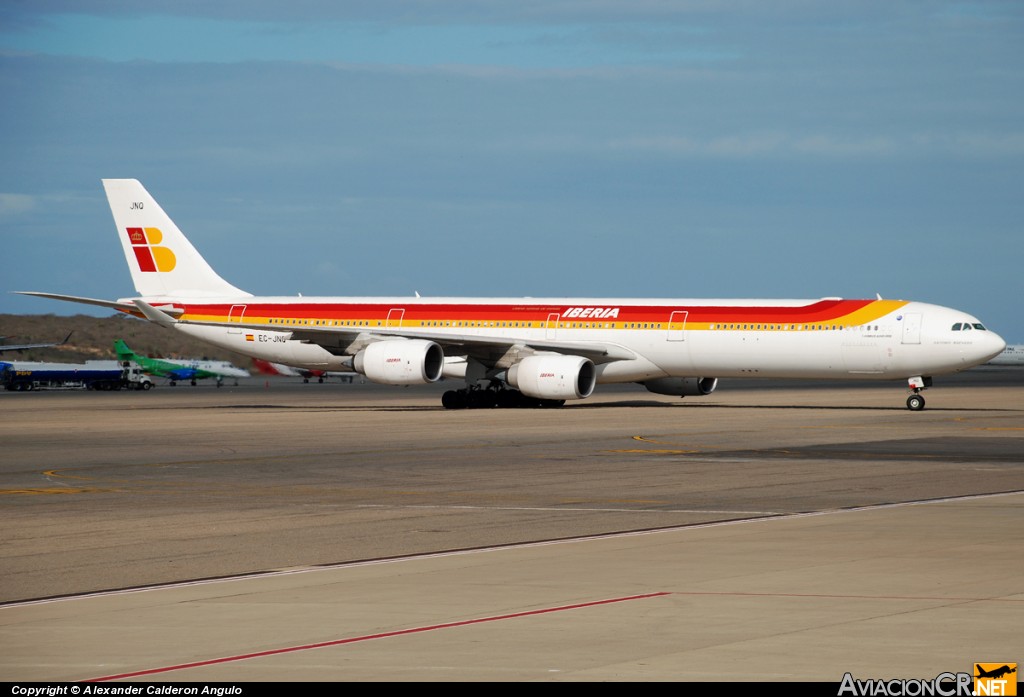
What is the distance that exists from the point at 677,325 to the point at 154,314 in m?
19.1

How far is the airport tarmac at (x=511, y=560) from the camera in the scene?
957 centimetres

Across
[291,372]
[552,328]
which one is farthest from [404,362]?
[291,372]

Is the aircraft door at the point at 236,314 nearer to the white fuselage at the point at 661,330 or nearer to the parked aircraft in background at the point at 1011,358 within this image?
the white fuselage at the point at 661,330

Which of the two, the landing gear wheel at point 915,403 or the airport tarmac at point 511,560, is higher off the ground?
the landing gear wheel at point 915,403

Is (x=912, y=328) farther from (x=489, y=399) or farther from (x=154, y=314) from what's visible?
(x=154, y=314)

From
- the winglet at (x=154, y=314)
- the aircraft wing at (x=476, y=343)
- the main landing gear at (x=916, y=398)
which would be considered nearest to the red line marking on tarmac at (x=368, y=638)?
the aircraft wing at (x=476, y=343)

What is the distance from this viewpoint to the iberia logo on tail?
56906 millimetres

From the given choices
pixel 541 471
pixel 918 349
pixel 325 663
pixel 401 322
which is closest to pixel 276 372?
pixel 401 322

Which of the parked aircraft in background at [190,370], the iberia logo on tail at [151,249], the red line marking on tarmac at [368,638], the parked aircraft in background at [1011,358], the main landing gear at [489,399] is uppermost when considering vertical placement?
the parked aircraft in background at [1011,358]

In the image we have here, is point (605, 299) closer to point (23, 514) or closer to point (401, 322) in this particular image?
point (401, 322)

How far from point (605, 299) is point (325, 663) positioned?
139 ft

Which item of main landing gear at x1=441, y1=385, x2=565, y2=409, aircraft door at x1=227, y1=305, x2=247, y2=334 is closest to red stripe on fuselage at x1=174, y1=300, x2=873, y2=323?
aircraft door at x1=227, y1=305, x2=247, y2=334

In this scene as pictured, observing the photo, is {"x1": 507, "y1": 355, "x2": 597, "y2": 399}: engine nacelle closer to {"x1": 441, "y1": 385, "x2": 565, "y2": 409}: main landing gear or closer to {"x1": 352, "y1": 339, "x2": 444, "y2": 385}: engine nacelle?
{"x1": 441, "y1": 385, "x2": 565, "y2": 409}: main landing gear

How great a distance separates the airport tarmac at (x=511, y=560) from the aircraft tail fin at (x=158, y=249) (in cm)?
2502
